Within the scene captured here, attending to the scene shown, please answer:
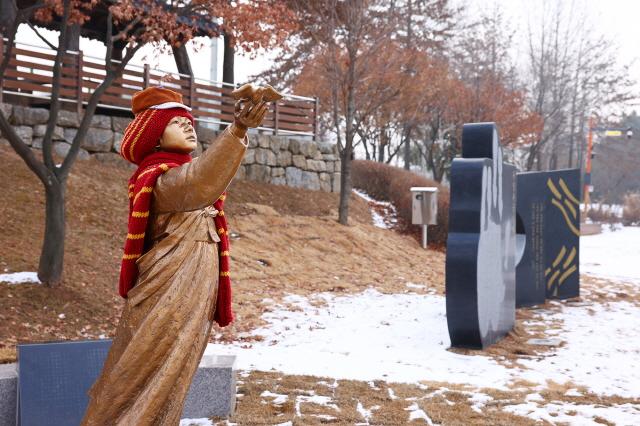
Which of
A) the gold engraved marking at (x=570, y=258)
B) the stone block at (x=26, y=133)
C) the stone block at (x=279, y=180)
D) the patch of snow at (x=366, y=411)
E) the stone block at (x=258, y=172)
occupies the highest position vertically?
the stone block at (x=26, y=133)

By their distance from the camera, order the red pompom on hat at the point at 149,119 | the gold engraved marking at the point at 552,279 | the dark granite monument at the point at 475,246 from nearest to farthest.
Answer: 1. the red pompom on hat at the point at 149,119
2. the dark granite monument at the point at 475,246
3. the gold engraved marking at the point at 552,279

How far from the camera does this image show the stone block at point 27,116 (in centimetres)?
1314

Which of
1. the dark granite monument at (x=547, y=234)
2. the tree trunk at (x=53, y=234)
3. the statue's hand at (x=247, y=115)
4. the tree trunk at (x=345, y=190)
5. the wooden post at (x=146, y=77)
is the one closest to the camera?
the statue's hand at (x=247, y=115)

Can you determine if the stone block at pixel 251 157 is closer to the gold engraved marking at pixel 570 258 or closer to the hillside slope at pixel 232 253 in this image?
the hillside slope at pixel 232 253

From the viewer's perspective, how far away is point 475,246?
7.71m

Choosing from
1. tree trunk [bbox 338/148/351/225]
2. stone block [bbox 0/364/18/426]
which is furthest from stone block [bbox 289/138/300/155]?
stone block [bbox 0/364/18/426]

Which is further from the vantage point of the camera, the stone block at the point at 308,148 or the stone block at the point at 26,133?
the stone block at the point at 308,148

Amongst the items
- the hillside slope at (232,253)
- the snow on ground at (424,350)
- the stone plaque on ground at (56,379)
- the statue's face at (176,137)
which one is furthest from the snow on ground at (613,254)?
the statue's face at (176,137)

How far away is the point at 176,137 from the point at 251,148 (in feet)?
46.3

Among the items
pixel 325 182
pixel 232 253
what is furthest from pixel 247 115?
pixel 325 182

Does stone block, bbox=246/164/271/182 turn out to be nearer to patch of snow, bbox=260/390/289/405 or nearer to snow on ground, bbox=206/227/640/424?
snow on ground, bbox=206/227/640/424

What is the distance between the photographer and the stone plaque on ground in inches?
168

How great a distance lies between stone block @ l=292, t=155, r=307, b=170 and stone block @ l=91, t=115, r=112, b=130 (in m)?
5.16

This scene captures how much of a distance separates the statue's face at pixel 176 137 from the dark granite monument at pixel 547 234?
8.80m
